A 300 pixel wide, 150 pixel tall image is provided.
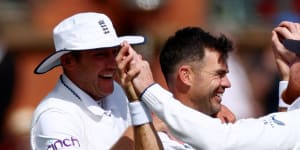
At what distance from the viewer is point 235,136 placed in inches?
269

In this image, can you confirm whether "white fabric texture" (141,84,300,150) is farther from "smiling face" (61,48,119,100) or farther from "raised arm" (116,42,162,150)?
"smiling face" (61,48,119,100)

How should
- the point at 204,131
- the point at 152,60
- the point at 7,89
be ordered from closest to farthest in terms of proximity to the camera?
the point at 204,131
the point at 7,89
the point at 152,60

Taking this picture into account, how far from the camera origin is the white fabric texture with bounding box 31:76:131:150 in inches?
297

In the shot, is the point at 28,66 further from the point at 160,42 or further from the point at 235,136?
the point at 235,136

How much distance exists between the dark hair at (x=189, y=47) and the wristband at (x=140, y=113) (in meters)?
0.85

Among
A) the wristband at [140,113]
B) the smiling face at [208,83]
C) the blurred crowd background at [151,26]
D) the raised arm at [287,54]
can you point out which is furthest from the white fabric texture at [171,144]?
the blurred crowd background at [151,26]

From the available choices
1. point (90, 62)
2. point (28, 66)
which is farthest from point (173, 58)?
point (28, 66)

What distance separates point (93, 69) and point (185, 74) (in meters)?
0.46

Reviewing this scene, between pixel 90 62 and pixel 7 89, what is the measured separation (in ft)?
13.6

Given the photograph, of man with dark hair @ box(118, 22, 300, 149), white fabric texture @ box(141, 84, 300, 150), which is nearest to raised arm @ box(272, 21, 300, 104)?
man with dark hair @ box(118, 22, 300, 149)

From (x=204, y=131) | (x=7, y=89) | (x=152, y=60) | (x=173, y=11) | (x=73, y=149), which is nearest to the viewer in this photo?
(x=204, y=131)

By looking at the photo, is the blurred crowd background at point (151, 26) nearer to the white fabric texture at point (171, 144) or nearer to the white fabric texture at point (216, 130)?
the white fabric texture at point (171, 144)

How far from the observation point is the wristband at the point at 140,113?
7047 mm

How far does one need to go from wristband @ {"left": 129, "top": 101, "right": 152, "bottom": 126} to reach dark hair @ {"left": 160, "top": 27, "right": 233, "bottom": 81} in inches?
33.5
